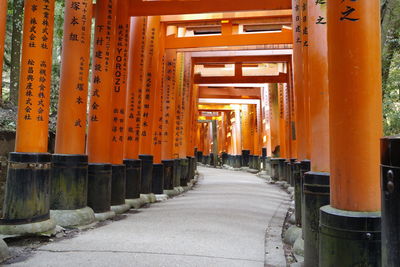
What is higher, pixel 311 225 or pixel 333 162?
pixel 333 162

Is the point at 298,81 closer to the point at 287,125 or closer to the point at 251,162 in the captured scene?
the point at 287,125

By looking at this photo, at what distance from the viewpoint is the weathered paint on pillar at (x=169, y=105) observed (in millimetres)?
10250

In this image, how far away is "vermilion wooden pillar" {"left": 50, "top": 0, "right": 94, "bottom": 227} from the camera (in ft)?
17.7

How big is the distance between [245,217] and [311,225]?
3219 millimetres

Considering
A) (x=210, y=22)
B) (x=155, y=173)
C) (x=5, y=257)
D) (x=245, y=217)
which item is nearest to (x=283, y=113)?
(x=210, y=22)

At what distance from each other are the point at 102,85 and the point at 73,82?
2.27 feet

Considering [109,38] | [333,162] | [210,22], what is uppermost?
[210,22]

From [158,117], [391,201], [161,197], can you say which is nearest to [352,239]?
[391,201]

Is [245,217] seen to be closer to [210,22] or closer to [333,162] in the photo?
[333,162]

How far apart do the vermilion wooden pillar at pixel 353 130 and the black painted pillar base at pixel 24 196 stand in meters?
3.52

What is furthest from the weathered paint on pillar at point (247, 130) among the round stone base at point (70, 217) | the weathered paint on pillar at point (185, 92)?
the round stone base at point (70, 217)

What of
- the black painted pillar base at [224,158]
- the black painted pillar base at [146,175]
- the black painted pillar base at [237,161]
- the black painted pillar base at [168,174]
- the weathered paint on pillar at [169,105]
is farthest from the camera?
the black painted pillar base at [224,158]

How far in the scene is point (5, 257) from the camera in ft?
12.3

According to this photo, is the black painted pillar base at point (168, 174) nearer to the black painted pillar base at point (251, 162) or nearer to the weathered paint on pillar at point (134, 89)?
the weathered paint on pillar at point (134, 89)
